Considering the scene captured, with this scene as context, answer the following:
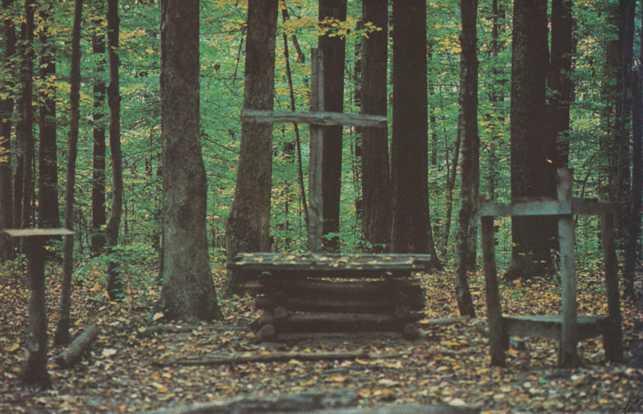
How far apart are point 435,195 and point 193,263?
1760 cm

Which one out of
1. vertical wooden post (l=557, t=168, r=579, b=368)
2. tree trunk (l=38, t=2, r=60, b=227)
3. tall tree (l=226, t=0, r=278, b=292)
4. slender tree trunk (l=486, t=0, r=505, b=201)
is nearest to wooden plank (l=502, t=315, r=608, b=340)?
vertical wooden post (l=557, t=168, r=579, b=368)

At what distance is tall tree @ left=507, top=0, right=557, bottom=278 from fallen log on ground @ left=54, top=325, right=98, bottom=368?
29.0 ft

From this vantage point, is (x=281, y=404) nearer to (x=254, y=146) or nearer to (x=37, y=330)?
(x=37, y=330)

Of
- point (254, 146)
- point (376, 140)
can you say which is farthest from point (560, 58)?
point (254, 146)

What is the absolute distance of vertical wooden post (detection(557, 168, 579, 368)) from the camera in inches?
285

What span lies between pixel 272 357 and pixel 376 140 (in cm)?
814

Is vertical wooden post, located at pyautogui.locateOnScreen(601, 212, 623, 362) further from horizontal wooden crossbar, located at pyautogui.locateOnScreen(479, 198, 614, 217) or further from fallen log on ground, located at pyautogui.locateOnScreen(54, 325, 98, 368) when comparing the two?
fallen log on ground, located at pyautogui.locateOnScreen(54, 325, 98, 368)

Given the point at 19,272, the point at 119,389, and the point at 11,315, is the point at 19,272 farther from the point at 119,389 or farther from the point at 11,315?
the point at 119,389

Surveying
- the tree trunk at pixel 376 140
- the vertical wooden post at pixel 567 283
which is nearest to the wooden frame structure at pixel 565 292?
the vertical wooden post at pixel 567 283

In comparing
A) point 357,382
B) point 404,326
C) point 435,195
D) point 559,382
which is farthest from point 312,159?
point 435,195

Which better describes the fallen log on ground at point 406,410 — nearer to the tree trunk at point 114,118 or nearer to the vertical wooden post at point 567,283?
the vertical wooden post at point 567,283

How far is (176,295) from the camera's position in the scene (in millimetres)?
10844

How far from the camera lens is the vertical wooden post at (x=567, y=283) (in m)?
7.23

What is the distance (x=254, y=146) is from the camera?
12852 millimetres
